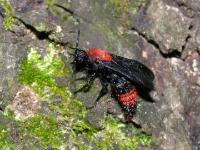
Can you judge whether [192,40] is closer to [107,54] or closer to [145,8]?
[145,8]

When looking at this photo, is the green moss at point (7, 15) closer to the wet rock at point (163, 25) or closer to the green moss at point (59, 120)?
the green moss at point (59, 120)

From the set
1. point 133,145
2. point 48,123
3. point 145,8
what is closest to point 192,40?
point 145,8

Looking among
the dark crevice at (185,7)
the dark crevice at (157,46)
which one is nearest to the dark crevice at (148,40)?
the dark crevice at (157,46)

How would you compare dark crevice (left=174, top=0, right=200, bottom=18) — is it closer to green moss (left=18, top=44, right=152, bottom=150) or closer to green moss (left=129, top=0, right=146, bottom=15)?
green moss (left=129, top=0, right=146, bottom=15)

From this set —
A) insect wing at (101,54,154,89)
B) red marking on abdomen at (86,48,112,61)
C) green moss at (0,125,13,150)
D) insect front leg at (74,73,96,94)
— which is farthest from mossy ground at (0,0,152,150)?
insect wing at (101,54,154,89)

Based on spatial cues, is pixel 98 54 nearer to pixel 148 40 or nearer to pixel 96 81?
pixel 96 81

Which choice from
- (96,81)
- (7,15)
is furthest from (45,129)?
(7,15)
